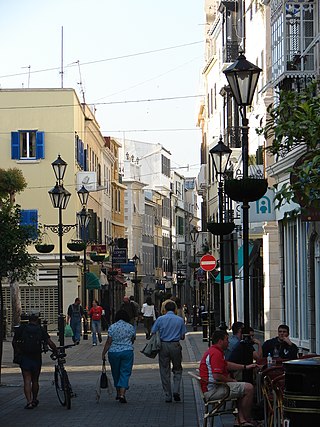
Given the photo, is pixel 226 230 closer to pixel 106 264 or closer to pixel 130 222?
pixel 106 264

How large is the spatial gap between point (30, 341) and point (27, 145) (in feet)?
135

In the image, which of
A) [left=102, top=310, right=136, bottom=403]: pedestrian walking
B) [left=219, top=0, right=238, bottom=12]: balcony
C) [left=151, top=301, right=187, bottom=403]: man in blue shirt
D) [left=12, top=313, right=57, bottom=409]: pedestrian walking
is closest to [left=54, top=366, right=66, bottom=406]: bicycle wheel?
[left=12, top=313, right=57, bottom=409]: pedestrian walking

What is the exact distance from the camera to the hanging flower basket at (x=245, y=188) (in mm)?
15656

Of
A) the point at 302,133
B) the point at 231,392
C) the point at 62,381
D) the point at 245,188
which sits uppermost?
the point at 302,133

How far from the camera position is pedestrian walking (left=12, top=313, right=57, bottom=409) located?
20.4 metres

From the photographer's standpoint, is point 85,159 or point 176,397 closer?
point 176,397

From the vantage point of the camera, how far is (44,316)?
59.4 metres

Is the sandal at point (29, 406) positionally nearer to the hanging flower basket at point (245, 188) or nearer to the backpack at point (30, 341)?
the backpack at point (30, 341)

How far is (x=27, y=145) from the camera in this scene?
61.1 m

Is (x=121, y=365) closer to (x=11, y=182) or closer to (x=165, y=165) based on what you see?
(x=11, y=182)

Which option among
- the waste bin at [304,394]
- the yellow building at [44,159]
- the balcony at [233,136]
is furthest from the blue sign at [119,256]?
the waste bin at [304,394]

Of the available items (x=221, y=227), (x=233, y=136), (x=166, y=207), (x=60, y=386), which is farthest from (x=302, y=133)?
(x=166, y=207)

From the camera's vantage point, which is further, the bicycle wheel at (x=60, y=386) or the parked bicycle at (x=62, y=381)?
the bicycle wheel at (x=60, y=386)

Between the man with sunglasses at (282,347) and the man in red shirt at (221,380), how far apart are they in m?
2.54
